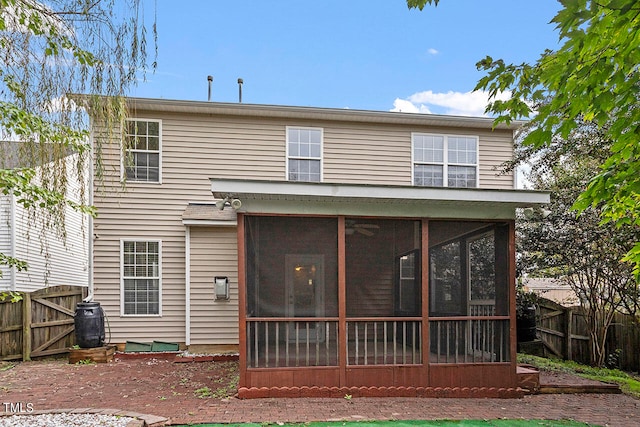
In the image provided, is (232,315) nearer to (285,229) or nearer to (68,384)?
(68,384)

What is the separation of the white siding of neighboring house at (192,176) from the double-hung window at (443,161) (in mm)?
273

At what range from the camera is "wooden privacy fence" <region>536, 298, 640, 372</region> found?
9.80 meters

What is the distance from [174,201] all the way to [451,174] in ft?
20.4

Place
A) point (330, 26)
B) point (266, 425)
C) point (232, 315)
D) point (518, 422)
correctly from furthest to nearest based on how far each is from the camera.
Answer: point (330, 26) < point (232, 315) < point (518, 422) < point (266, 425)

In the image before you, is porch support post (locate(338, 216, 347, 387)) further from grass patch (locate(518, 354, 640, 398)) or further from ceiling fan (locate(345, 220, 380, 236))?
grass patch (locate(518, 354, 640, 398))

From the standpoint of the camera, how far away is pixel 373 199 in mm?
6336

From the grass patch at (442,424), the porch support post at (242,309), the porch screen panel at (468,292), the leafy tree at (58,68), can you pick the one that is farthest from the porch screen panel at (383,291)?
the leafy tree at (58,68)

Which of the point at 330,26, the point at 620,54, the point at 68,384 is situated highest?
the point at 330,26

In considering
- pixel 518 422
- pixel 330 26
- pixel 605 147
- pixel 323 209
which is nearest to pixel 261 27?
pixel 330 26

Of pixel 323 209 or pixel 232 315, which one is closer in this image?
pixel 323 209

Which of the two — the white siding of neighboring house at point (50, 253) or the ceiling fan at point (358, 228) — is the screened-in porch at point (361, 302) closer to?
the ceiling fan at point (358, 228)

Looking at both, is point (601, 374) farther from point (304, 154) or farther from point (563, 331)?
point (304, 154)

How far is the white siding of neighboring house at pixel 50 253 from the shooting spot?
11.6 metres

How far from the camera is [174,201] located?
984 cm
